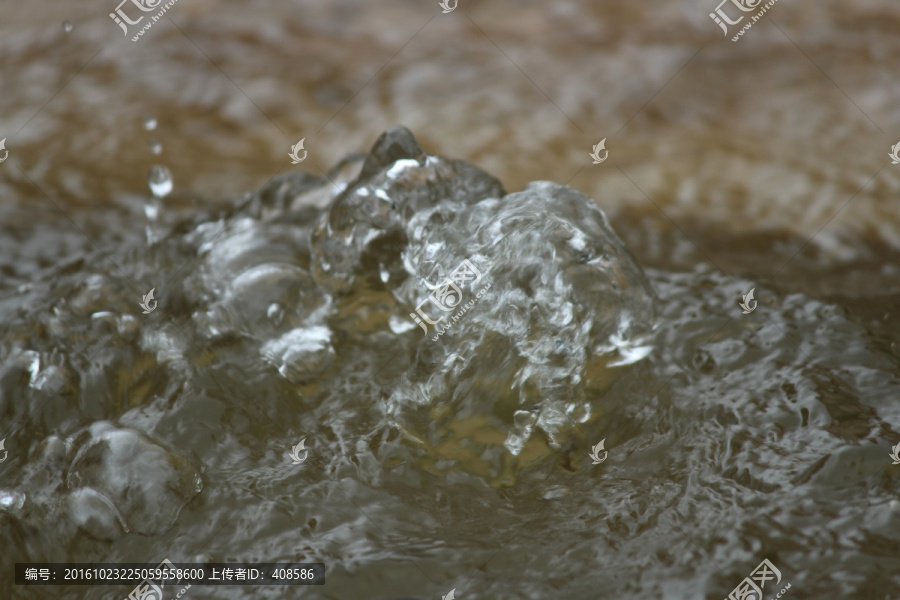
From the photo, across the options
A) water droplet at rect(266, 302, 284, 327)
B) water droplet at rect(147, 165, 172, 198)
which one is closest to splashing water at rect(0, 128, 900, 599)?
water droplet at rect(266, 302, 284, 327)

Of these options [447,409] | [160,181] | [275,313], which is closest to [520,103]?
[160,181]

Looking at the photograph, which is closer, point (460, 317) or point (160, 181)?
point (460, 317)

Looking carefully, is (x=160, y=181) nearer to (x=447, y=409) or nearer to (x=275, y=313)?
(x=275, y=313)

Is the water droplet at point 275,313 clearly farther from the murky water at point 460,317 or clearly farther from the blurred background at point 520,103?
the blurred background at point 520,103

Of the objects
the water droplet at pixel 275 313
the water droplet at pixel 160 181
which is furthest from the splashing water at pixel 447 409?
the water droplet at pixel 160 181

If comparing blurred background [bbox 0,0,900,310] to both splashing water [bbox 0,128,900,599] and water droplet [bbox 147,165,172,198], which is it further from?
splashing water [bbox 0,128,900,599]

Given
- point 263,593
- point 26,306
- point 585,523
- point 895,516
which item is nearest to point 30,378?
point 26,306

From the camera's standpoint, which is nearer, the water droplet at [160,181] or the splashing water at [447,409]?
the splashing water at [447,409]
